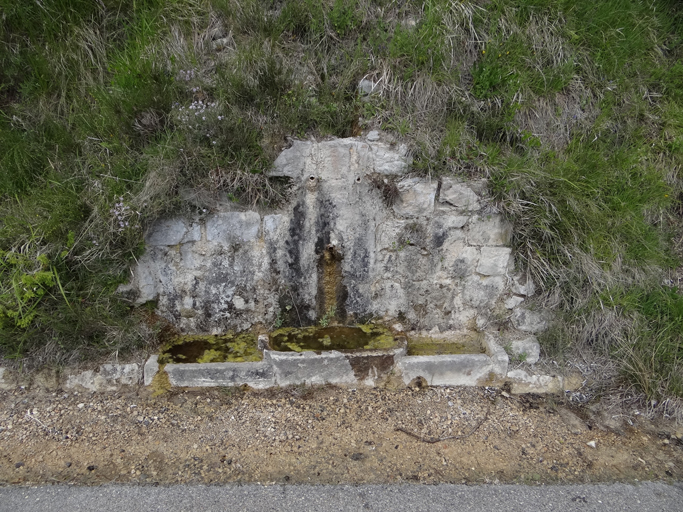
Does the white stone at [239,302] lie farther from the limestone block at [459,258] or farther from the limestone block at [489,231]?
the limestone block at [489,231]

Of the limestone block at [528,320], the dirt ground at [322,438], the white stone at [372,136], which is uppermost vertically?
the white stone at [372,136]

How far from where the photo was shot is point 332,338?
3230mm

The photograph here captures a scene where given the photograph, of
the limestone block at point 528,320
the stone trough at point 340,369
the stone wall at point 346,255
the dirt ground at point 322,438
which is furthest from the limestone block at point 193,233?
the limestone block at point 528,320

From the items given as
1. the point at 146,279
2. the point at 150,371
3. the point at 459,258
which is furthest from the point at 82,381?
the point at 459,258

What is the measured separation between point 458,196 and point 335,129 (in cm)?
104

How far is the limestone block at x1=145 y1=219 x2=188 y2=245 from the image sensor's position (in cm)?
305

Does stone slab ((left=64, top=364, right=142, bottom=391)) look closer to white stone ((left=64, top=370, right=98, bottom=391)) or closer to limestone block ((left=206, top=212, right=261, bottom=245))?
white stone ((left=64, top=370, right=98, bottom=391))

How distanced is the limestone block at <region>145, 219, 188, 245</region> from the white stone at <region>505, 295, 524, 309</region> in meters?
2.52

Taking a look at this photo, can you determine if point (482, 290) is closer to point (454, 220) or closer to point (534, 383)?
point (454, 220)

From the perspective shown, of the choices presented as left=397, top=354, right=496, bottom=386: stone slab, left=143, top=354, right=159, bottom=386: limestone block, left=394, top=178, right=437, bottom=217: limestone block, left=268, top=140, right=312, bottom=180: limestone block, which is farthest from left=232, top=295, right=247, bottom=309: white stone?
left=394, top=178, right=437, bottom=217: limestone block

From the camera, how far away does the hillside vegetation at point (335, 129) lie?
2.95m

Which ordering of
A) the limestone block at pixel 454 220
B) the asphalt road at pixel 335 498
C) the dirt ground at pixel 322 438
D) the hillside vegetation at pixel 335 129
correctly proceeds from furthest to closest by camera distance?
the limestone block at pixel 454 220 < the hillside vegetation at pixel 335 129 < the dirt ground at pixel 322 438 < the asphalt road at pixel 335 498

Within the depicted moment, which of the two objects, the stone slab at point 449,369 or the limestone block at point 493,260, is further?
the limestone block at point 493,260

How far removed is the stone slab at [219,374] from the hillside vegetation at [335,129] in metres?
Answer: 0.44
